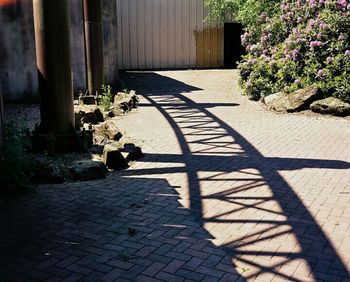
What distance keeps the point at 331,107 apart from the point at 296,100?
40.4 inches

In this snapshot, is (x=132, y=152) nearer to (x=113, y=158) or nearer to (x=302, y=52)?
(x=113, y=158)

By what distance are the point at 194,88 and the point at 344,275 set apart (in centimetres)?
1357

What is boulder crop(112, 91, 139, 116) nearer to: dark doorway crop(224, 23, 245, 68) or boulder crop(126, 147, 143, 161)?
boulder crop(126, 147, 143, 161)

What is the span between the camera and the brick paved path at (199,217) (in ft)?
14.4

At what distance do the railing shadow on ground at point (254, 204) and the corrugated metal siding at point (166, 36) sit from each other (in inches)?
455

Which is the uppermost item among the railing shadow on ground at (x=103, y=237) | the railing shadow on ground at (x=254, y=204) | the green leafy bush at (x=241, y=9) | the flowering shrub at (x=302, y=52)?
the green leafy bush at (x=241, y=9)

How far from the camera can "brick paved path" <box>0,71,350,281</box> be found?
14.4ft

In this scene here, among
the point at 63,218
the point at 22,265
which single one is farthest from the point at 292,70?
the point at 22,265

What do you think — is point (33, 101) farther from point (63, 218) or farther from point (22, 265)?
point (22, 265)

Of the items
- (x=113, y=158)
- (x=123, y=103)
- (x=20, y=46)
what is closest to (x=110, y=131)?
(x=113, y=158)

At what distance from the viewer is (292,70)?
572 inches

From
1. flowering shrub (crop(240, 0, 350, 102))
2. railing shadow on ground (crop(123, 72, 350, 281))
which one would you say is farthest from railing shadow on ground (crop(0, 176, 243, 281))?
flowering shrub (crop(240, 0, 350, 102))

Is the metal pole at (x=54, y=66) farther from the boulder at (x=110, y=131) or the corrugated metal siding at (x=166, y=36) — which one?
the corrugated metal siding at (x=166, y=36)

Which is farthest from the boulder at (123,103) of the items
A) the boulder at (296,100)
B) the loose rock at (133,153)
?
the loose rock at (133,153)
